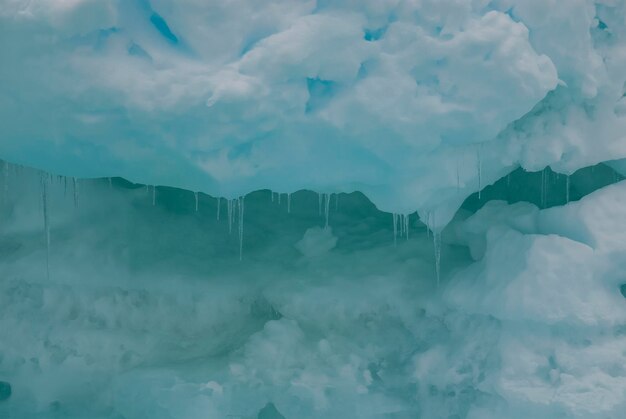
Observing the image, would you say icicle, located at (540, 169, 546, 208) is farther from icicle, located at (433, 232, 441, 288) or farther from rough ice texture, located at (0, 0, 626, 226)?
rough ice texture, located at (0, 0, 626, 226)

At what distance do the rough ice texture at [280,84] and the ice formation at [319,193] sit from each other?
0.01m

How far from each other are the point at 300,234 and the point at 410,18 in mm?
2169

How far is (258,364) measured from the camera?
451cm

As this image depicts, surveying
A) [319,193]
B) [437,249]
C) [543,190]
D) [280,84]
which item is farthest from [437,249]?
[280,84]

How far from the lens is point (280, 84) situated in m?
3.46

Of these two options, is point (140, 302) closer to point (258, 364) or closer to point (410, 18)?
point (258, 364)

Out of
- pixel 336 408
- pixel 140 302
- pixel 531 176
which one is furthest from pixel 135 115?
pixel 531 176

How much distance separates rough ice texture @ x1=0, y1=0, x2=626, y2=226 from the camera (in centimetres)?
343

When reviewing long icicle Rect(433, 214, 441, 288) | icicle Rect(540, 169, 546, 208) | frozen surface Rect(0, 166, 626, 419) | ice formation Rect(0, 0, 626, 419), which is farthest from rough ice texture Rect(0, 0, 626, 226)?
icicle Rect(540, 169, 546, 208)

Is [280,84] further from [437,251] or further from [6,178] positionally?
[6,178]

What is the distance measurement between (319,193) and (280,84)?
81 centimetres

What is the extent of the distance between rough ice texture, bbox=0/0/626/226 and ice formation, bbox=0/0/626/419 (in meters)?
0.01

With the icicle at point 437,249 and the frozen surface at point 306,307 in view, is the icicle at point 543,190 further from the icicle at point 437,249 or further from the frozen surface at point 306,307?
the icicle at point 437,249

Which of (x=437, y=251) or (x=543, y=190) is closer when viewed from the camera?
(x=437, y=251)
